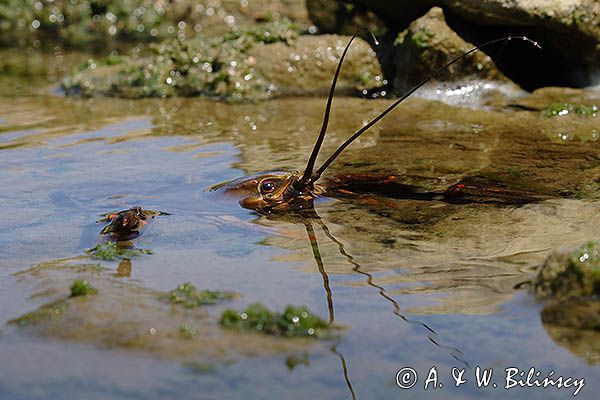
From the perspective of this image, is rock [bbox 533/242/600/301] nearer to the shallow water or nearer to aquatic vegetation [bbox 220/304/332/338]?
the shallow water

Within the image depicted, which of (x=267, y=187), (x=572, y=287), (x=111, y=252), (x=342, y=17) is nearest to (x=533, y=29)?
(x=342, y=17)

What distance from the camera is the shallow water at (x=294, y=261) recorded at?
2770 millimetres

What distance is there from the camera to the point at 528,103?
7105 millimetres

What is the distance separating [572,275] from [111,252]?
2034mm

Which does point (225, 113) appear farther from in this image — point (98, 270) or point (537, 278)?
point (537, 278)

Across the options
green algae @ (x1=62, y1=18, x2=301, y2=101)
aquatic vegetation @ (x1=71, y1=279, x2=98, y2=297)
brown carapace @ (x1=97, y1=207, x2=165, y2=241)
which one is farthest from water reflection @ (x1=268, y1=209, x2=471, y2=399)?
green algae @ (x1=62, y1=18, x2=301, y2=101)

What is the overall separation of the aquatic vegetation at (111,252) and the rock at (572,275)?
1.82 metres

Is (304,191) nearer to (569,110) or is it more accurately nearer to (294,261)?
(294,261)

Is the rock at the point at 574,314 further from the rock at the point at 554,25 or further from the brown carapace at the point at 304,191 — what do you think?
the rock at the point at 554,25

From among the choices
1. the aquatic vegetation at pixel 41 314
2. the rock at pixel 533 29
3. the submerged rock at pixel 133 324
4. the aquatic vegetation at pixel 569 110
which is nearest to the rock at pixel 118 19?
the rock at pixel 533 29

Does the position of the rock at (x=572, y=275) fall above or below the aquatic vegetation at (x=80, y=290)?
above

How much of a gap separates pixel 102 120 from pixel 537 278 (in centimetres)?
517

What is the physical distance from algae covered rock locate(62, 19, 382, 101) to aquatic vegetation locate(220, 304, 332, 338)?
5214mm

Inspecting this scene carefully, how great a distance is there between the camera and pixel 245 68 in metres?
8.36
